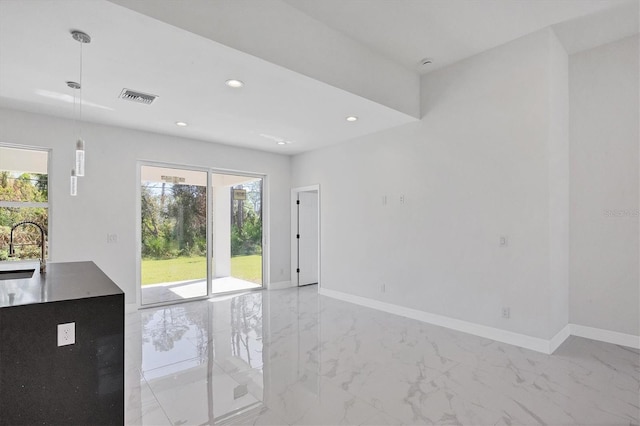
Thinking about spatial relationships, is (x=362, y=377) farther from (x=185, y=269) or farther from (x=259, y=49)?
(x=185, y=269)

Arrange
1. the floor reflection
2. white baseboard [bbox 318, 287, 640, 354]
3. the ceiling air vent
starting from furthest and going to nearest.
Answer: the ceiling air vent
white baseboard [bbox 318, 287, 640, 354]
the floor reflection

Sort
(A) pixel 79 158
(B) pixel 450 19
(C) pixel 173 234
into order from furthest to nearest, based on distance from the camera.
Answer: (C) pixel 173 234 < (B) pixel 450 19 < (A) pixel 79 158

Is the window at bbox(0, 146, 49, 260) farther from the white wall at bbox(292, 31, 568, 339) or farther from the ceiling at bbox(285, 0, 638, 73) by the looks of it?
the white wall at bbox(292, 31, 568, 339)

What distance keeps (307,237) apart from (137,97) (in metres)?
4.15

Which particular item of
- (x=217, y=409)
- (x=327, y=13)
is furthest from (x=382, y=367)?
(x=327, y=13)

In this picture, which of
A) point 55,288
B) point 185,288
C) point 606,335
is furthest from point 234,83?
point 606,335

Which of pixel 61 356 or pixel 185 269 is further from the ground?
pixel 61 356

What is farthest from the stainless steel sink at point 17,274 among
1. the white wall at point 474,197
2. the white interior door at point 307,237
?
the white interior door at point 307,237

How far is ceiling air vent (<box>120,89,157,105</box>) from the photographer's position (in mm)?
3514

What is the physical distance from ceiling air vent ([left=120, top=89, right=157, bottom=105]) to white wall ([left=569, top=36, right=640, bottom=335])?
4.84 metres

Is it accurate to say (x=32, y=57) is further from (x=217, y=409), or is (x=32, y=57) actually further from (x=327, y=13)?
(x=217, y=409)

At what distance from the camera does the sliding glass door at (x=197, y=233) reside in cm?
521

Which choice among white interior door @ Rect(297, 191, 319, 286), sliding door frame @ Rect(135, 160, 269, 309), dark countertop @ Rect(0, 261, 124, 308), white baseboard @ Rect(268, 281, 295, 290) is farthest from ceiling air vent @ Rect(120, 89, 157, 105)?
white baseboard @ Rect(268, 281, 295, 290)

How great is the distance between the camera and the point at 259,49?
9.09ft
